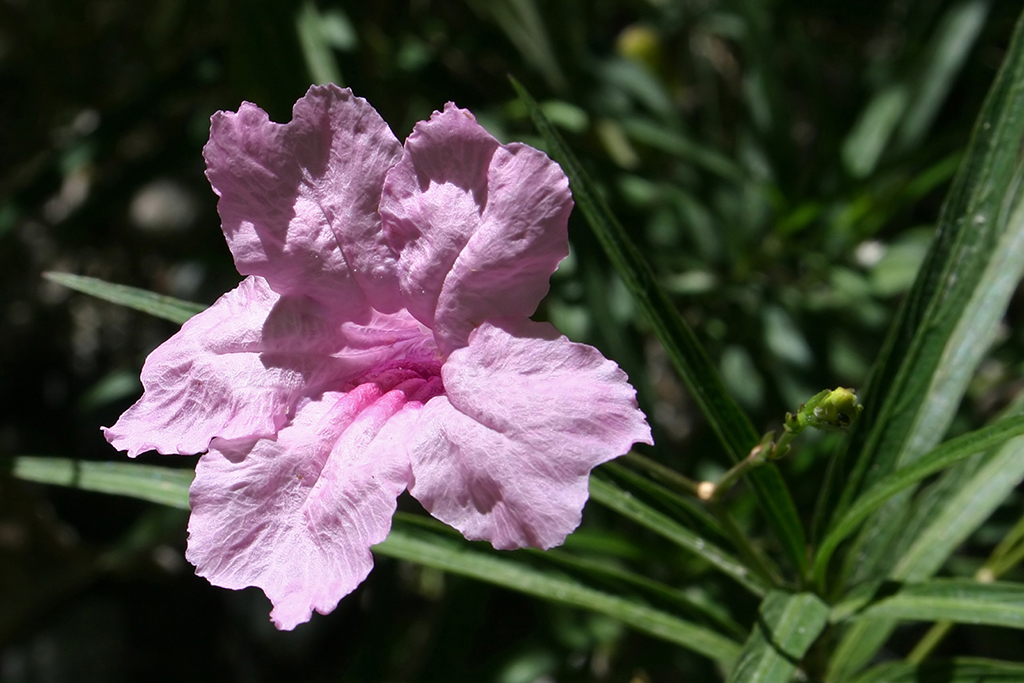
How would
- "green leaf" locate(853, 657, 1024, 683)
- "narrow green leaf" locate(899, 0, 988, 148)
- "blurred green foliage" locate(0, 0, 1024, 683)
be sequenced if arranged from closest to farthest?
"green leaf" locate(853, 657, 1024, 683) < "blurred green foliage" locate(0, 0, 1024, 683) < "narrow green leaf" locate(899, 0, 988, 148)

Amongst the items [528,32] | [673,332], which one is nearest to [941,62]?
[528,32]

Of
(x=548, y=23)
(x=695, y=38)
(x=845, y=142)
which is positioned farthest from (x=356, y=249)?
(x=695, y=38)

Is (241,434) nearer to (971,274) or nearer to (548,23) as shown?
(971,274)

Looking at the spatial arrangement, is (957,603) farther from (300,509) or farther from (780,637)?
(300,509)

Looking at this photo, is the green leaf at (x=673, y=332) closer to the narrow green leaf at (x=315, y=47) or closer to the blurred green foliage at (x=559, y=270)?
the blurred green foliage at (x=559, y=270)

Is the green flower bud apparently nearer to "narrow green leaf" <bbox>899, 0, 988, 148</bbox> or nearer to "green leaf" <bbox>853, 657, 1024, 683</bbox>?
"green leaf" <bbox>853, 657, 1024, 683</bbox>

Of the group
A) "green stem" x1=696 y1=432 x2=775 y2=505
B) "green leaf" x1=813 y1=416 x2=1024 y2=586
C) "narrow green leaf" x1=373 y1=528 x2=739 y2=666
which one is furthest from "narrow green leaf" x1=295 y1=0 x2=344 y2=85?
"green leaf" x1=813 y1=416 x2=1024 y2=586

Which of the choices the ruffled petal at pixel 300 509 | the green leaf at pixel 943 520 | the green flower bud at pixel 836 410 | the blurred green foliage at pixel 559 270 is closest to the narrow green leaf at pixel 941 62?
the blurred green foliage at pixel 559 270
